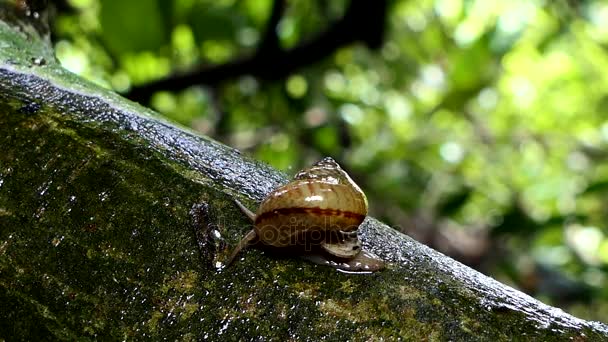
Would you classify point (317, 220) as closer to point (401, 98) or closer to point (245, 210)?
point (245, 210)

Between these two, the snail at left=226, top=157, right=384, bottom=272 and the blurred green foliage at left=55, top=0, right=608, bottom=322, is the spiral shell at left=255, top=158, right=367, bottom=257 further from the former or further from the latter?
the blurred green foliage at left=55, top=0, right=608, bottom=322

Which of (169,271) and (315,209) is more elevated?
(315,209)

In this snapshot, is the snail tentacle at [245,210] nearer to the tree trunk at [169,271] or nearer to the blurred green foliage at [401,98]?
the tree trunk at [169,271]

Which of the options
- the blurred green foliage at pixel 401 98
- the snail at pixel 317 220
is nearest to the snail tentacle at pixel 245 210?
the snail at pixel 317 220

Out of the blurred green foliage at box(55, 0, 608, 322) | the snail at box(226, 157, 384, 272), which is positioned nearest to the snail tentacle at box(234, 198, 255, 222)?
the snail at box(226, 157, 384, 272)

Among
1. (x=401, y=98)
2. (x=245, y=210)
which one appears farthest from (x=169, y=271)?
(x=401, y=98)
